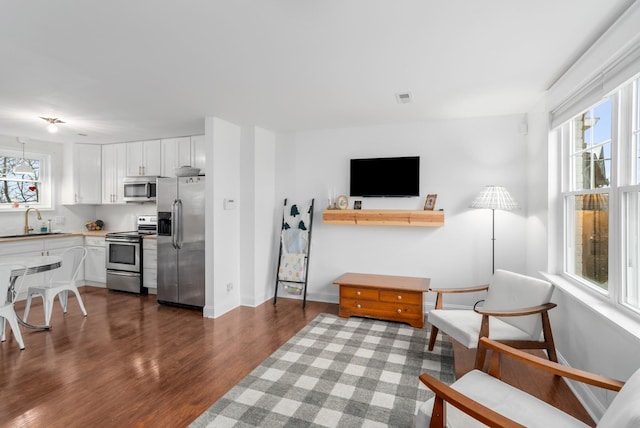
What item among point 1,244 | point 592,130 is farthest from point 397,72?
point 1,244

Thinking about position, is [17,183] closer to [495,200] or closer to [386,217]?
[386,217]

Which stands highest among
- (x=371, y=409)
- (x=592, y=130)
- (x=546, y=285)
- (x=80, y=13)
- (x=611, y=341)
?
(x=80, y=13)

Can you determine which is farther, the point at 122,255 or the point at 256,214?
the point at 122,255

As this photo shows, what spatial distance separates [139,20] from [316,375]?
2606mm

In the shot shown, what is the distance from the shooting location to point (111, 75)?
272 centimetres

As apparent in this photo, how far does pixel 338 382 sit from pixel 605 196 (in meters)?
2.25

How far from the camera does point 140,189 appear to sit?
527 cm

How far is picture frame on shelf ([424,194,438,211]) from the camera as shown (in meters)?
4.14

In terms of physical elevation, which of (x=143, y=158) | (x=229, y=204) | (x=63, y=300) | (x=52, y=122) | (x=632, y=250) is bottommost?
(x=63, y=300)

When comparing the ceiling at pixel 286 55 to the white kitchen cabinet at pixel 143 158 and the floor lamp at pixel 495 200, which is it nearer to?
the floor lamp at pixel 495 200

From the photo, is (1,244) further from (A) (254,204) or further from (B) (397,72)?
(B) (397,72)

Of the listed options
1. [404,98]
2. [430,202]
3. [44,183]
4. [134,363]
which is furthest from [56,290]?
[430,202]

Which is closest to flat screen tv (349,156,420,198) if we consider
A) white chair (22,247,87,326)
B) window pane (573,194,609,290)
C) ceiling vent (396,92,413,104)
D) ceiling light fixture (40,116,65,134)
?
ceiling vent (396,92,413,104)

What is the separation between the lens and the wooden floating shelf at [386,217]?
4.06m
